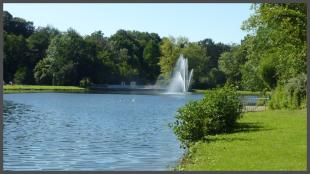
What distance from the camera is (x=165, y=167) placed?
15.9 meters

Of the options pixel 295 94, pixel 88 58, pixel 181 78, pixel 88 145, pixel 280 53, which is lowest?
pixel 88 145

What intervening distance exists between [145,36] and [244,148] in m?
128

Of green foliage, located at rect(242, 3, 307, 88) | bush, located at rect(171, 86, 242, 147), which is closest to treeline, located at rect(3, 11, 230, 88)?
green foliage, located at rect(242, 3, 307, 88)

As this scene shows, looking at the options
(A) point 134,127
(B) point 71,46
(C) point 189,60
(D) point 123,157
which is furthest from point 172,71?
(D) point 123,157

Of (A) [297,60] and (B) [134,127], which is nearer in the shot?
(B) [134,127]

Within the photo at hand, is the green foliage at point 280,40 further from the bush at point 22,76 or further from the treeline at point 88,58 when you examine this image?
the bush at point 22,76

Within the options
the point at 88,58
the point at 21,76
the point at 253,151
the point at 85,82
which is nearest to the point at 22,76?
the point at 21,76

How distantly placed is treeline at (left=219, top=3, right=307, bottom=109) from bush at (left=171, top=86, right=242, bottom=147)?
9.22 metres

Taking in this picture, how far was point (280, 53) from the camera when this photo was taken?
42688mm

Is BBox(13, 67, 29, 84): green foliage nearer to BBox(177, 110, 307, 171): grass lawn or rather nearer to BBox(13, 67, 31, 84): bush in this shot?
BBox(13, 67, 31, 84): bush

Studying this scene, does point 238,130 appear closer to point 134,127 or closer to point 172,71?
point 134,127

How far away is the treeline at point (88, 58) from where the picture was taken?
107750 millimetres

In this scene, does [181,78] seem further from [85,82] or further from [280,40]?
[280,40]

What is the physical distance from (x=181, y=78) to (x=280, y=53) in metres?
68.9
